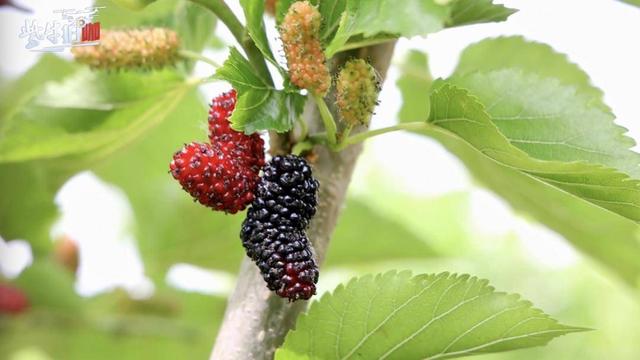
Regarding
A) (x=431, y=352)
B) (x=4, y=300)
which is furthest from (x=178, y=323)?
(x=431, y=352)

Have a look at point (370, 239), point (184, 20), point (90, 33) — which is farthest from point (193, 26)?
point (370, 239)

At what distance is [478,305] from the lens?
57 centimetres

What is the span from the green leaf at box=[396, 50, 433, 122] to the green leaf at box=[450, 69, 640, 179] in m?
0.27

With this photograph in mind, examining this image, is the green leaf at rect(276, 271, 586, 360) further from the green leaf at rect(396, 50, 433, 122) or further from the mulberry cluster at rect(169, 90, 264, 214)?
the green leaf at rect(396, 50, 433, 122)

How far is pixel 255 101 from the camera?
1.86 feet

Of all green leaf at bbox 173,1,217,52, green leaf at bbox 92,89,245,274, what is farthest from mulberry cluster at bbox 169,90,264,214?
green leaf at bbox 92,89,245,274

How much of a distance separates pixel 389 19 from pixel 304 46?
6cm

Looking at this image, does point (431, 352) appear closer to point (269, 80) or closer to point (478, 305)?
point (478, 305)

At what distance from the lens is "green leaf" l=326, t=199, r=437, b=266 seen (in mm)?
1192

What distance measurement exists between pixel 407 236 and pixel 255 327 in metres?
0.61

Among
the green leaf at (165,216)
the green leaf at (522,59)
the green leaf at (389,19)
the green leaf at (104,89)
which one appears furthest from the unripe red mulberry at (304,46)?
the green leaf at (165,216)

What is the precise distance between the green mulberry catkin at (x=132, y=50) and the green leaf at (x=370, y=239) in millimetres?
526

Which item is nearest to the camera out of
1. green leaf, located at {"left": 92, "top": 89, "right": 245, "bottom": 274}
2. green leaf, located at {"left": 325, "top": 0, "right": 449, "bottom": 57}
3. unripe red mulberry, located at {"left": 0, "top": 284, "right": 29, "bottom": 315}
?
green leaf, located at {"left": 325, "top": 0, "right": 449, "bottom": 57}

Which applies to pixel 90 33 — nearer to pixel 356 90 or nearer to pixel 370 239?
pixel 356 90
